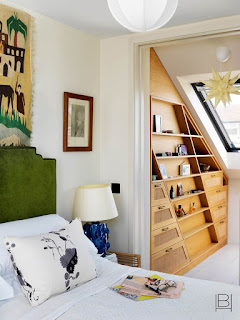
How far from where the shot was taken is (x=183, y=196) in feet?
16.0

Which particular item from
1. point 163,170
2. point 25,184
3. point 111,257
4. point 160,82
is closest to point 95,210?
point 111,257

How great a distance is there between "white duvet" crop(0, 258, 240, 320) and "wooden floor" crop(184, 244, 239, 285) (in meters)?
2.13

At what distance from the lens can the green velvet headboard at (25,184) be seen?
2.80 metres

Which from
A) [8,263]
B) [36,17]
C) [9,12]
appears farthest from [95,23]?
[8,263]

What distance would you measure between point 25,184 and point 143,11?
1681 mm

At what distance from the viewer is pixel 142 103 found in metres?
3.76

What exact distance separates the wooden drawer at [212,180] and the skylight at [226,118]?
0.38 m

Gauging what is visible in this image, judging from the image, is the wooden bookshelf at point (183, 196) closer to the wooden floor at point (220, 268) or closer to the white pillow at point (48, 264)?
the wooden floor at point (220, 268)

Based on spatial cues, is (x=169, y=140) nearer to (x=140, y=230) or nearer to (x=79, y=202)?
(x=140, y=230)

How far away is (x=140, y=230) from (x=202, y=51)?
1930mm

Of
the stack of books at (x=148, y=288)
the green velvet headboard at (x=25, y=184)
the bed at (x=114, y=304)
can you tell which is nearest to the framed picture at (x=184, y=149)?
the green velvet headboard at (x=25, y=184)

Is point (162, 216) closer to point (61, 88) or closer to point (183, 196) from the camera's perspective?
point (183, 196)

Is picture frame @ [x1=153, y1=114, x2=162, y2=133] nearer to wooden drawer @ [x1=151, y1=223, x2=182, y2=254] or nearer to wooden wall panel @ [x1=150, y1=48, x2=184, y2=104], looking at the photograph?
wooden wall panel @ [x1=150, y1=48, x2=184, y2=104]

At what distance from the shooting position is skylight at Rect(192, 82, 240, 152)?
4.95 m
